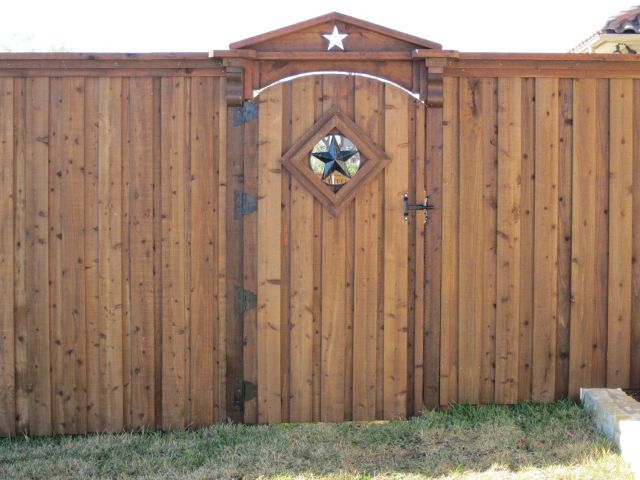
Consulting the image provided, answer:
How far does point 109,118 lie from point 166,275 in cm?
107

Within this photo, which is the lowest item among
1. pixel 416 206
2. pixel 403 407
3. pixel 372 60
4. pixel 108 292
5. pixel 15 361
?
pixel 403 407

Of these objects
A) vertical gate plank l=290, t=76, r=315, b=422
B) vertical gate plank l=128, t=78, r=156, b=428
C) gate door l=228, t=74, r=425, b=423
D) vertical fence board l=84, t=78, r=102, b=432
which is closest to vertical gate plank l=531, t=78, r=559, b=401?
gate door l=228, t=74, r=425, b=423

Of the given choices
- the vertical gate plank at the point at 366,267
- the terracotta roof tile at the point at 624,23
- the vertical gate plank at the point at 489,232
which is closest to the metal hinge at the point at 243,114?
the vertical gate plank at the point at 366,267

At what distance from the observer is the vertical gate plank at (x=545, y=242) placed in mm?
4793

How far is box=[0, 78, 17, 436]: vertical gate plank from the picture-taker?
4664mm

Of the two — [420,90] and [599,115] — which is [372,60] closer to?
[420,90]

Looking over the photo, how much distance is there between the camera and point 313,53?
4641mm

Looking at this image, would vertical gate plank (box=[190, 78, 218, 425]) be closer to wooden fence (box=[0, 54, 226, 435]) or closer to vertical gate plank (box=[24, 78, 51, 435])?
wooden fence (box=[0, 54, 226, 435])

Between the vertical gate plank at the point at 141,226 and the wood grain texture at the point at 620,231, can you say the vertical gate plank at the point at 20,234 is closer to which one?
the vertical gate plank at the point at 141,226

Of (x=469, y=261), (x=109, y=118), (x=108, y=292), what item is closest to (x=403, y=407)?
(x=469, y=261)

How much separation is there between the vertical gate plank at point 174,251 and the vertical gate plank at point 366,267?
3.65ft

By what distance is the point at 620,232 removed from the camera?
15.8 ft

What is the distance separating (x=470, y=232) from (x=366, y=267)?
73cm

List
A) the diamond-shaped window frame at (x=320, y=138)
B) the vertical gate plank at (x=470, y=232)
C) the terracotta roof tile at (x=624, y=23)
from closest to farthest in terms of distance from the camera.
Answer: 1. the diamond-shaped window frame at (x=320, y=138)
2. the vertical gate plank at (x=470, y=232)
3. the terracotta roof tile at (x=624, y=23)
